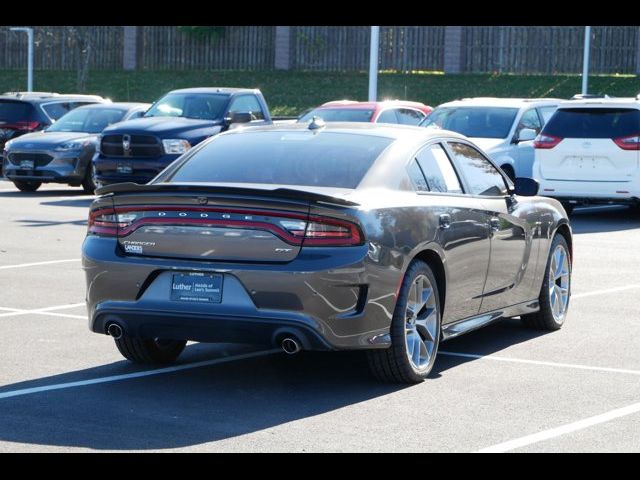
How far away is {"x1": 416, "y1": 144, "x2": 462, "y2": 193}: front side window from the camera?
29.0 feet

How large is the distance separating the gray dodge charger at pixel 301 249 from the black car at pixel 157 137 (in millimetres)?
12484

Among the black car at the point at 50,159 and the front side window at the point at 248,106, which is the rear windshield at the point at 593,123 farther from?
the black car at the point at 50,159

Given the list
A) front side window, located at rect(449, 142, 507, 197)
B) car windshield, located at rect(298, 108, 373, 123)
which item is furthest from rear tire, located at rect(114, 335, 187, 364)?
car windshield, located at rect(298, 108, 373, 123)

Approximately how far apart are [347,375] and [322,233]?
125 centimetres

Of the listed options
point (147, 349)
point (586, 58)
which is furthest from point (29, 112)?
point (147, 349)

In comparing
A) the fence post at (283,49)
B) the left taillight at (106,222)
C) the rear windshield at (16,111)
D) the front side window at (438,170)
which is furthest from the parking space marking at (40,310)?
the fence post at (283,49)

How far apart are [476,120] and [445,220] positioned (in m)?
14.0

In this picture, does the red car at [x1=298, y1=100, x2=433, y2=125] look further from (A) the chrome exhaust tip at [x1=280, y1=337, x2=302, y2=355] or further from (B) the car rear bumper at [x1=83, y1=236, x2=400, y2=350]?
(A) the chrome exhaust tip at [x1=280, y1=337, x2=302, y2=355]

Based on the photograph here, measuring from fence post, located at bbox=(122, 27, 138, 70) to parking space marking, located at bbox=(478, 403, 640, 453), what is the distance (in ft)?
147

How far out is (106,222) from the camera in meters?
8.14

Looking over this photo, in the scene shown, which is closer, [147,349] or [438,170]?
[147,349]

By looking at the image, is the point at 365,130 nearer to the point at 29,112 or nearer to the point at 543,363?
the point at 543,363

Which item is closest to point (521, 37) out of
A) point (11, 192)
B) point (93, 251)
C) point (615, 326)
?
point (11, 192)
